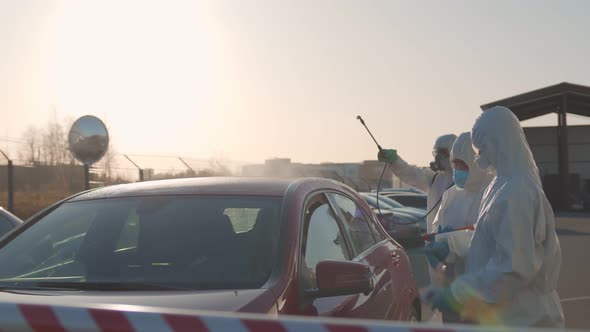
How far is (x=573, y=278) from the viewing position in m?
11.2

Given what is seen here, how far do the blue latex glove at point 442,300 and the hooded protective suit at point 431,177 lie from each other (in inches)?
118

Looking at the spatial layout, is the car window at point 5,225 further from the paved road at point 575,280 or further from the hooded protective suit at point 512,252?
the paved road at point 575,280

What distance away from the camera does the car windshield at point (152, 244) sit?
321 centimetres

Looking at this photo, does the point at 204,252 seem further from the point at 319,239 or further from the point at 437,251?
the point at 437,251

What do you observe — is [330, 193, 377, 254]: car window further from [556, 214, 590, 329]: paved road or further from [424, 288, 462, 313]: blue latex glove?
[556, 214, 590, 329]: paved road

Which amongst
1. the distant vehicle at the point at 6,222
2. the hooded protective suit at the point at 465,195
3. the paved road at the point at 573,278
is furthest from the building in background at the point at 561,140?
the hooded protective suit at the point at 465,195

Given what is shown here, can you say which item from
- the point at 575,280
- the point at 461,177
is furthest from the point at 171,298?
the point at 575,280

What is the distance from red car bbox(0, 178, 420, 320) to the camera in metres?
3.03

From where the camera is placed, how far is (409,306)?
495cm

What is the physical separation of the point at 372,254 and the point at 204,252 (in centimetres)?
150

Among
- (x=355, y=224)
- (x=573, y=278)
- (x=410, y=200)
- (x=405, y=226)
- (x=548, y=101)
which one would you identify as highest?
(x=548, y=101)

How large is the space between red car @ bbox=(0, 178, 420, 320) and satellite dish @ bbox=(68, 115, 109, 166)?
30.4 ft

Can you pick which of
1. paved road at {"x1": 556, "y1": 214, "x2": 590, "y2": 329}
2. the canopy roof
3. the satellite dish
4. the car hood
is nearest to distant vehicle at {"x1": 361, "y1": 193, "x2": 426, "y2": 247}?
paved road at {"x1": 556, "y1": 214, "x2": 590, "y2": 329}

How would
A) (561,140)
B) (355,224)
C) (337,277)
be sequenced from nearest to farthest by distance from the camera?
1. (337,277)
2. (355,224)
3. (561,140)
